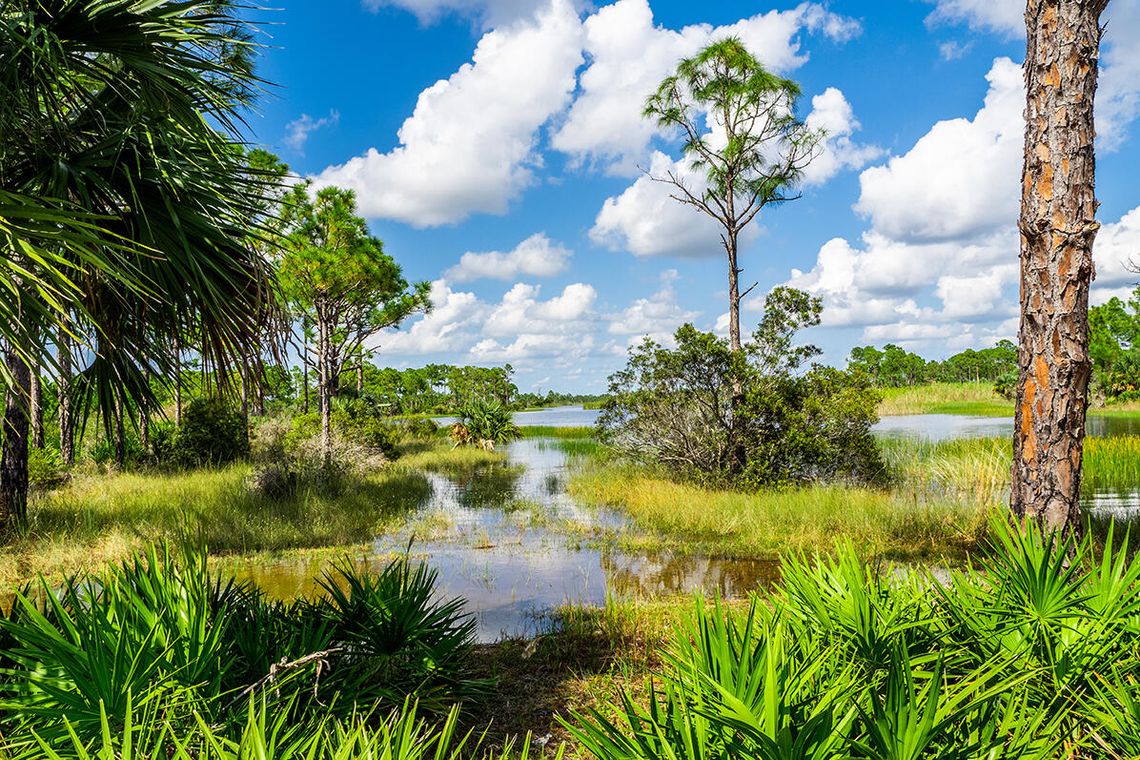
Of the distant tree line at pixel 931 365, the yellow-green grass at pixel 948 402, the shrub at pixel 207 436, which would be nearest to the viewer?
the shrub at pixel 207 436

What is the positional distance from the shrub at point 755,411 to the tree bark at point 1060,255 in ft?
27.4

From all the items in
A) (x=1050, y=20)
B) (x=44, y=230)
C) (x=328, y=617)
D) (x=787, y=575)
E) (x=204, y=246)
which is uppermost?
(x=1050, y=20)

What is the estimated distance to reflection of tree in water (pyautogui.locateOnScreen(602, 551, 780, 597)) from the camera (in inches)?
303

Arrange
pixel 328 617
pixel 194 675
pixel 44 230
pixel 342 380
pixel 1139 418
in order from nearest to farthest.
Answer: pixel 194 675
pixel 44 230
pixel 328 617
pixel 1139 418
pixel 342 380

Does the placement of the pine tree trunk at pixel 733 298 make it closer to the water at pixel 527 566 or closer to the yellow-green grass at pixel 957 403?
the water at pixel 527 566

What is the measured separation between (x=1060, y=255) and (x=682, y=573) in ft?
17.9

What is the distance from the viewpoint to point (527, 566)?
911cm

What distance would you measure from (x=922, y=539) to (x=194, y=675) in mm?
8761

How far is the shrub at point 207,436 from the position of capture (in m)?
18.2

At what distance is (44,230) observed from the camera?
10.5 ft

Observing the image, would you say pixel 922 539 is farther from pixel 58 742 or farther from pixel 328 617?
pixel 58 742

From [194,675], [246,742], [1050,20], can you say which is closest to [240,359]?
[194,675]

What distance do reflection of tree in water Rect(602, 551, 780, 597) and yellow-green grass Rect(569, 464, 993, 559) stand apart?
37cm

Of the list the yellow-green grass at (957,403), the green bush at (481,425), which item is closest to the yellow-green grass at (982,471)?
the green bush at (481,425)
